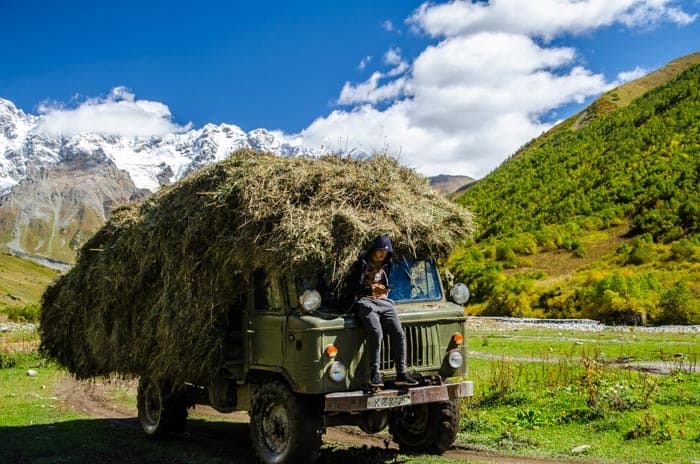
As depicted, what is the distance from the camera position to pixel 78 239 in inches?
547

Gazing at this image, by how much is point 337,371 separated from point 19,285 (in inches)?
4972

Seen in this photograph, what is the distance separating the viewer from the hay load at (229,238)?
30.6 ft

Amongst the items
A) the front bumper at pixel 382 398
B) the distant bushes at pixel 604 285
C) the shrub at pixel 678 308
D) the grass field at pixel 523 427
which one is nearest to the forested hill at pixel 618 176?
the distant bushes at pixel 604 285

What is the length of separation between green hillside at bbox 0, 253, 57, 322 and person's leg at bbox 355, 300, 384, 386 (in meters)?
43.7

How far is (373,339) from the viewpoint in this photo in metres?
8.84

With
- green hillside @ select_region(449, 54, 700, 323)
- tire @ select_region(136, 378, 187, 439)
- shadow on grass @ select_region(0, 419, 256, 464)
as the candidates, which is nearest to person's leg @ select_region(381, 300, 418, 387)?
shadow on grass @ select_region(0, 419, 256, 464)

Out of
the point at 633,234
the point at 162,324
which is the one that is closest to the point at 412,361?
the point at 162,324

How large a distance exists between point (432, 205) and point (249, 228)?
107 inches

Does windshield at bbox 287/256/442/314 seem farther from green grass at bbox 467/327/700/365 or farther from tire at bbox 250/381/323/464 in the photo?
green grass at bbox 467/327/700/365

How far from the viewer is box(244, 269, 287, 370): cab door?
9.38m

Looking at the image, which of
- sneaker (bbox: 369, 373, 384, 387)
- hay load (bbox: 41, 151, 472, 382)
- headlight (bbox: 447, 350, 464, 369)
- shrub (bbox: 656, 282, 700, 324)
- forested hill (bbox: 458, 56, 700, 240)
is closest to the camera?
sneaker (bbox: 369, 373, 384, 387)

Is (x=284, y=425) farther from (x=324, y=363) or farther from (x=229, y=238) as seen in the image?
(x=229, y=238)

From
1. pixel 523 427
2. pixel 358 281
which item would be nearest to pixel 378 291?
pixel 358 281

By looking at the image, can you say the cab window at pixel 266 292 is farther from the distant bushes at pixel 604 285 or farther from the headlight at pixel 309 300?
the distant bushes at pixel 604 285
